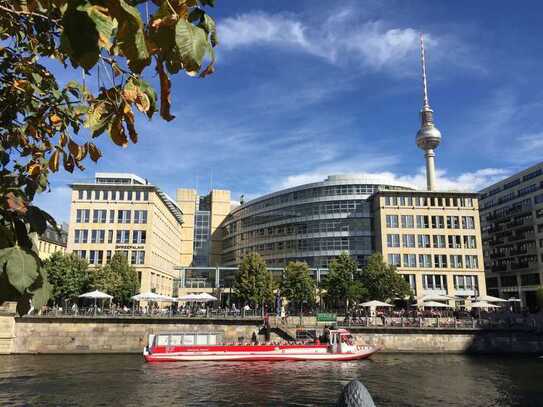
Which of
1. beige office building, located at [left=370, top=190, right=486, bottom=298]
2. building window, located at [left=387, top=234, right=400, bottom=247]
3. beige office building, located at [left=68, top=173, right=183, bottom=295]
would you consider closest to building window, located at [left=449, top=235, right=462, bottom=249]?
beige office building, located at [left=370, top=190, right=486, bottom=298]

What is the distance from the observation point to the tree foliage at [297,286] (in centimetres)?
6309

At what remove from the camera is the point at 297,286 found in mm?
63031

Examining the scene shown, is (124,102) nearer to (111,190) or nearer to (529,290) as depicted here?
(111,190)

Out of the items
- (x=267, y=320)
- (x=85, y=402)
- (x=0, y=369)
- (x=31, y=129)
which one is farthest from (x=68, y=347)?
(x=31, y=129)

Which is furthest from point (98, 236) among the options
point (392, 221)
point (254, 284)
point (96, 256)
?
point (392, 221)

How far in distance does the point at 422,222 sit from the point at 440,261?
7059 millimetres

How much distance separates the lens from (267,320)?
4947cm

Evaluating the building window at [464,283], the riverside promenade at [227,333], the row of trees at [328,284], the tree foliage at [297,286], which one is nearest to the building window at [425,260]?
the building window at [464,283]

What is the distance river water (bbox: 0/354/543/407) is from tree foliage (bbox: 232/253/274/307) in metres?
20.7

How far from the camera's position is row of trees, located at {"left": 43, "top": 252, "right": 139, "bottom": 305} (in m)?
55.5

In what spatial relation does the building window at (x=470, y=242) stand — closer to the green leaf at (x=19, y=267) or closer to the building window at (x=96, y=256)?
the building window at (x=96, y=256)

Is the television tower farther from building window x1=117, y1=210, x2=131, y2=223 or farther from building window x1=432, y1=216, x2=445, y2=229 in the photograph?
building window x1=117, y1=210, x2=131, y2=223

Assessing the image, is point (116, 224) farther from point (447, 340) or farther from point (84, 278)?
point (447, 340)

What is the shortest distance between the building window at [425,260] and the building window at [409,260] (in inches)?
40.6
